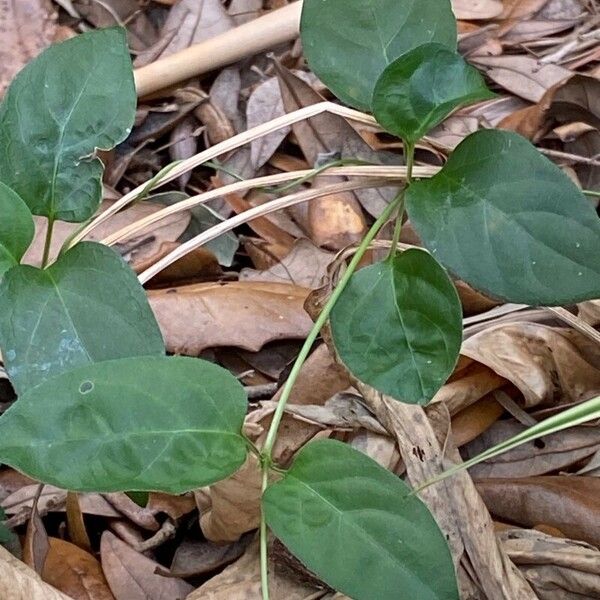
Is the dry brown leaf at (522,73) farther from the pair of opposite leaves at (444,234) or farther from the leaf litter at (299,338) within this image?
the pair of opposite leaves at (444,234)

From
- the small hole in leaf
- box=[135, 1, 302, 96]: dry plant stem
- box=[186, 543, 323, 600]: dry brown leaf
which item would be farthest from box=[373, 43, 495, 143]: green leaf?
box=[135, 1, 302, 96]: dry plant stem

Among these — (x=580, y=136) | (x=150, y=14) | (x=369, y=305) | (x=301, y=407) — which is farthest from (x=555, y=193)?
(x=150, y=14)

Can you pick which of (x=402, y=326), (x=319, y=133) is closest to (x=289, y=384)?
(x=402, y=326)

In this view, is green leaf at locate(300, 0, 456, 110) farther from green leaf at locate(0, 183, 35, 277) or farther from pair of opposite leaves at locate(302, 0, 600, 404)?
green leaf at locate(0, 183, 35, 277)

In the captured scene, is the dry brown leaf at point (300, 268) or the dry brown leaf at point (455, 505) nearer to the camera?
the dry brown leaf at point (455, 505)

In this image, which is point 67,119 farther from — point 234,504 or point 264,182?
point 234,504

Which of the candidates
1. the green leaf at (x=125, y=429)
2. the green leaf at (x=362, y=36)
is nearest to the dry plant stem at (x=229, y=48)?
the green leaf at (x=362, y=36)
